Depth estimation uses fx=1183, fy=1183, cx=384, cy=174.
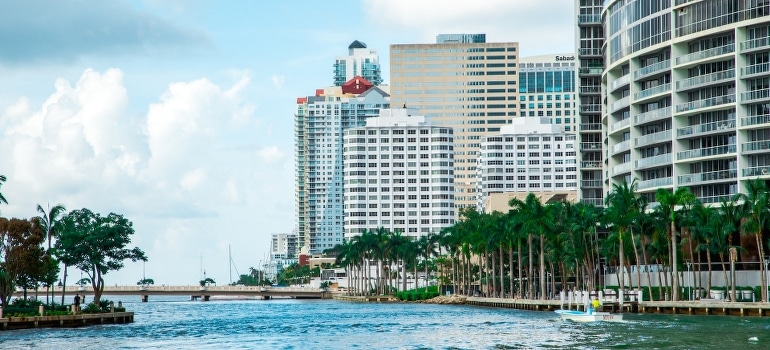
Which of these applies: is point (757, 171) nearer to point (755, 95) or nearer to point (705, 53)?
point (755, 95)

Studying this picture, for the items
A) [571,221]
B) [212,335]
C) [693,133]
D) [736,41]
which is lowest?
[212,335]

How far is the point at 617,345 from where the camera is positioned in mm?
88500

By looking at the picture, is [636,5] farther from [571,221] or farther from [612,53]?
[571,221]

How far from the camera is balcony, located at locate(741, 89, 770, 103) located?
15450 centimetres

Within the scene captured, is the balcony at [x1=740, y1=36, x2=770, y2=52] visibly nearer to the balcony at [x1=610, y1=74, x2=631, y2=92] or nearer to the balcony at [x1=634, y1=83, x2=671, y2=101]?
the balcony at [x1=634, y1=83, x2=671, y2=101]

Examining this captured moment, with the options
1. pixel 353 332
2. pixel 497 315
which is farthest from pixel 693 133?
pixel 353 332

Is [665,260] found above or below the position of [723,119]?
below

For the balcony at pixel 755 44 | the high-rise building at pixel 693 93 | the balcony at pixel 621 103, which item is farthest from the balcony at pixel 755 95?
the balcony at pixel 621 103

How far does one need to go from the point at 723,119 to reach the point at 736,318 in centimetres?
5008

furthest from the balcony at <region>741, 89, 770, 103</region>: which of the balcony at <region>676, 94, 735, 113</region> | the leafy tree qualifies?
the leafy tree

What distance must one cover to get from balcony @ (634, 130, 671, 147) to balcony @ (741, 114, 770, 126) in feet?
42.1

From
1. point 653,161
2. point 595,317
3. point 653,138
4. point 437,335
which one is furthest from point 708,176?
point 437,335

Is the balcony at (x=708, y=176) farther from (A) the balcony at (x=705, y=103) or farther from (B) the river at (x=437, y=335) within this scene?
(B) the river at (x=437, y=335)

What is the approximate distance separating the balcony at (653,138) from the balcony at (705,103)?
420 cm
